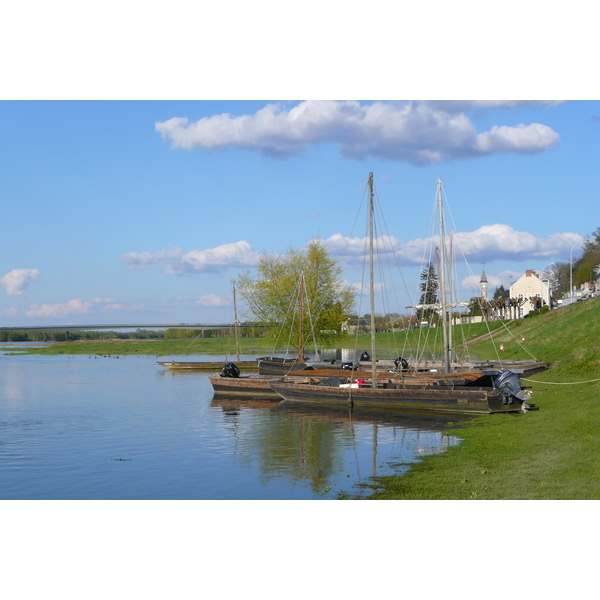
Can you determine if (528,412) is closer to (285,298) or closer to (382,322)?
(285,298)

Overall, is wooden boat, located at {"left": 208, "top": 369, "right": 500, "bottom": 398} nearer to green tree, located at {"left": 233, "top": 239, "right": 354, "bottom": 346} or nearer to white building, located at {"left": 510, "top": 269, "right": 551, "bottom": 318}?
green tree, located at {"left": 233, "top": 239, "right": 354, "bottom": 346}

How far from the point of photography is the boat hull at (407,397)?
29.4 m

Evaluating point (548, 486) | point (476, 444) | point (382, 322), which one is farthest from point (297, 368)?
point (382, 322)

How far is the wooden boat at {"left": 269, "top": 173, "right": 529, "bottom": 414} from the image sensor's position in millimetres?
28922

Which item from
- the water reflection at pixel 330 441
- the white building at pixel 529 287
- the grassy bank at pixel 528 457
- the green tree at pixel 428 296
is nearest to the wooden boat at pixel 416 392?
the water reflection at pixel 330 441

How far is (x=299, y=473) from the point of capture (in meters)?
18.4

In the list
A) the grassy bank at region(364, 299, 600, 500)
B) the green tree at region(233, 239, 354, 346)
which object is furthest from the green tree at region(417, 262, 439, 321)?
the grassy bank at region(364, 299, 600, 500)

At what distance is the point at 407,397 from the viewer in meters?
32.2

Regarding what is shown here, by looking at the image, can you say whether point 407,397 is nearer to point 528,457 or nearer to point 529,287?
point 528,457

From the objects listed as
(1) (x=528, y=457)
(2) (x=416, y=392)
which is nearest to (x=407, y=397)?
(2) (x=416, y=392)

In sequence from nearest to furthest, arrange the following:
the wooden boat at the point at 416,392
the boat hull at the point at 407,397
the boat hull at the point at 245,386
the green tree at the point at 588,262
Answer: the wooden boat at the point at 416,392 < the boat hull at the point at 407,397 < the boat hull at the point at 245,386 < the green tree at the point at 588,262

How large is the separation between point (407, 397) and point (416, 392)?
1.84ft

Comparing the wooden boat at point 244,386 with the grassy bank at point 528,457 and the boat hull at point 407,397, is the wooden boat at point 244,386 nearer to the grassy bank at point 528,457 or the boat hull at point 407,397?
the boat hull at point 407,397

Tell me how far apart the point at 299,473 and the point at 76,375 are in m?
52.2
